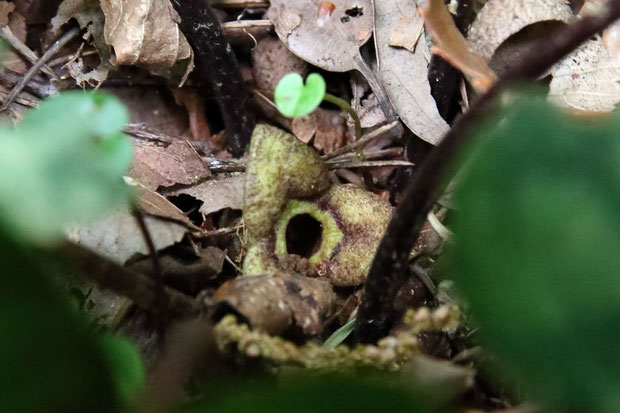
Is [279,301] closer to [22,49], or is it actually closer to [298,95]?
[298,95]

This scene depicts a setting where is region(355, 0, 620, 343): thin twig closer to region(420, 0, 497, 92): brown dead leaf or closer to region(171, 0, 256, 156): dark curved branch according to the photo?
region(420, 0, 497, 92): brown dead leaf

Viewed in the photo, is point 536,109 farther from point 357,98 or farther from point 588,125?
point 357,98

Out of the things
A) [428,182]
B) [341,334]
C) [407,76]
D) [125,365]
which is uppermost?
[428,182]

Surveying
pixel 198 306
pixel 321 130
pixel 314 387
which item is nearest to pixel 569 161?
pixel 314 387

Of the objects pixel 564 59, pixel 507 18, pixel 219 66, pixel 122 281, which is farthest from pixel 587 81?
pixel 122 281

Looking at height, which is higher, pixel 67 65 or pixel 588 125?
pixel 588 125

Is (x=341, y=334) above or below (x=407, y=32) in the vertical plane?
below
